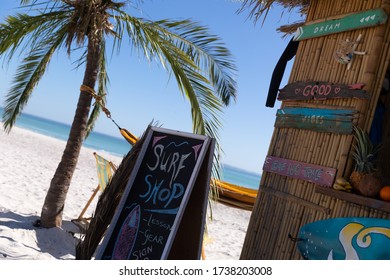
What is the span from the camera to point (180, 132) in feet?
9.76

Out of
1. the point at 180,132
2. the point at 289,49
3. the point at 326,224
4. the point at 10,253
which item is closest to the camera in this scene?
the point at 180,132

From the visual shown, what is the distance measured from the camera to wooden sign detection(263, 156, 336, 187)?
335 cm

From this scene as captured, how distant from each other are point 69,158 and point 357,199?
3776 mm

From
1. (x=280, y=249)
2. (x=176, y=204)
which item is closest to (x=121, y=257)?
(x=176, y=204)

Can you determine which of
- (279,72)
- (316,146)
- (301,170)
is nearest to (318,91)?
(316,146)

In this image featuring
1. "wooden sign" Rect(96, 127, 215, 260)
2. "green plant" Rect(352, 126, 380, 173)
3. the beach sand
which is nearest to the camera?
"wooden sign" Rect(96, 127, 215, 260)

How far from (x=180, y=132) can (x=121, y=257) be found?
0.92 meters

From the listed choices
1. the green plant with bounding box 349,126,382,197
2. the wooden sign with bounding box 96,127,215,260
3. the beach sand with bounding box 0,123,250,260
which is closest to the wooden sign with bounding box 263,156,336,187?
the green plant with bounding box 349,126,382,197

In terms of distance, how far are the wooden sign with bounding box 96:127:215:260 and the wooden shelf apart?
104 centimetres

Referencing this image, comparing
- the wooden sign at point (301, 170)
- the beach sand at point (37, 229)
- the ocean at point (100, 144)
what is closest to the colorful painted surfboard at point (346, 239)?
the wooden sign at point (301, 170)

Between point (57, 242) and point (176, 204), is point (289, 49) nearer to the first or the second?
point (176, 204)

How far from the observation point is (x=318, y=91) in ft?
12.2

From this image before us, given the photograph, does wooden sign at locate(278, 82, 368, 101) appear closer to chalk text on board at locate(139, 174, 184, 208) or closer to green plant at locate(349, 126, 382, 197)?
green plant at locate(349, 126, 382, 197)

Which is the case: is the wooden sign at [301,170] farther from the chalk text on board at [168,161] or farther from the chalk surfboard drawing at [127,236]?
the chalk surfboard drawing at [127,236]
